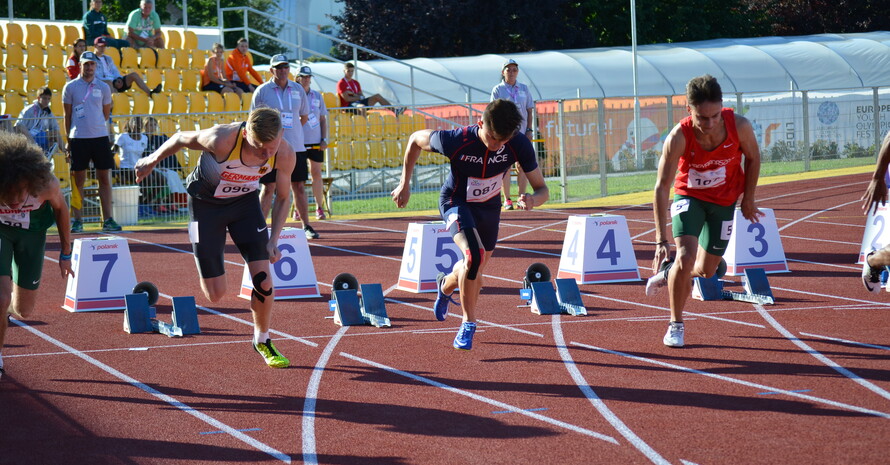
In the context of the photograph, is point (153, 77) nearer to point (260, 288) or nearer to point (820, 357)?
point (260, 288)

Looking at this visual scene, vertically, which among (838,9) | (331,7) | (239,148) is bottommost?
(239,148)

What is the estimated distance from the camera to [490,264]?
1212 centimetres

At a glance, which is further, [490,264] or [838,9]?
[838,9]

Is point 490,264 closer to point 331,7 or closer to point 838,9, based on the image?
point 838,9

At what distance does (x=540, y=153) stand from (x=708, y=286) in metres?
9.84

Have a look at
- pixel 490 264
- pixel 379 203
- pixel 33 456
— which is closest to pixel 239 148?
pixel 33 456

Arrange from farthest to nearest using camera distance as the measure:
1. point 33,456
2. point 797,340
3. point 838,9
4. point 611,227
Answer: point 838,9
point 611,227
point 797,340
point 33,456

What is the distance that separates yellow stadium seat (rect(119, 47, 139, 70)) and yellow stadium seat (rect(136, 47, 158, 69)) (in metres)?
0.17

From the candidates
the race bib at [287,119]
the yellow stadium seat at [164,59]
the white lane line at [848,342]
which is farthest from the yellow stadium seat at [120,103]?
the white lane line at [848,342]

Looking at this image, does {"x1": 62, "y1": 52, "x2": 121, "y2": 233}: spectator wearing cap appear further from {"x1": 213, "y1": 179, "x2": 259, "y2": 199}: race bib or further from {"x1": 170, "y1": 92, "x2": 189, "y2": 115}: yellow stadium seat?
{"x1": 213, "y1": 179, "x2": 259, "y2": 199}: race bib

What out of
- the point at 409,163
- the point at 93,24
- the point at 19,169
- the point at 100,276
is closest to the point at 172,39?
the point at 93,24

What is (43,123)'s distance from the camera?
16.3 meters

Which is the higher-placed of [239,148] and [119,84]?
[119,84]

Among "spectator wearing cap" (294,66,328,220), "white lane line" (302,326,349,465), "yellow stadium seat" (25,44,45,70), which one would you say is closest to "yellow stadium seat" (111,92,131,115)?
"yellow stadium seat" (25,44,45,70)
